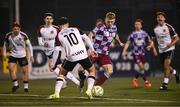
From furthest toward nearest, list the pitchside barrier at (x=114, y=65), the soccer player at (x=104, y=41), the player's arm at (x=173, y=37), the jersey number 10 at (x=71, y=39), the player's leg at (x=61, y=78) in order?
1. the pitchside barrier at (x=114, y=65)
2. the player's arm at (x=173, y=37)
3. the soccer player at (x=104, y=41)
4. the player's leg at (x=61, y=78)
5. the jersey number 10 at (x=71, y=39)

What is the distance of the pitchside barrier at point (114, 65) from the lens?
88.1ft

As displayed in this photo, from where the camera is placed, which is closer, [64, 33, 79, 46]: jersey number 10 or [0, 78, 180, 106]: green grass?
[0, 78, 180, 106]: green grass

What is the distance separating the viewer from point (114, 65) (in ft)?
91.0

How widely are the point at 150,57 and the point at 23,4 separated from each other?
24.4 feet

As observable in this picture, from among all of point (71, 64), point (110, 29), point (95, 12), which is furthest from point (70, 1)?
point (71, 64)

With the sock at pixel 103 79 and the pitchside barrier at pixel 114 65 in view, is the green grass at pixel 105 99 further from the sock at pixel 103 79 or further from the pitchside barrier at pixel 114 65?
the pitchside barrier at pixel 114 65

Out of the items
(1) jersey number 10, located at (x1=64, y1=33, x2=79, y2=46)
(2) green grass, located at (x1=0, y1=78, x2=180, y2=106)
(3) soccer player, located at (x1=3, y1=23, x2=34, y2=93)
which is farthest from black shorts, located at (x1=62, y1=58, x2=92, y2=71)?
(3) soccer player, located at (x1=3, y1=23, x2=34, y2=93)

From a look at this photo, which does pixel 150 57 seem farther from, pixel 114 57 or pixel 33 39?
pixel 33 39

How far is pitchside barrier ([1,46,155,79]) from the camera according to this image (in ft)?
88.1

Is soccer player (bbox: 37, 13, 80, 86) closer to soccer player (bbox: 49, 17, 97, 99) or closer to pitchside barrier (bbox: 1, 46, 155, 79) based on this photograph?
soccer player (bbox: 49, 17, 97, 99)

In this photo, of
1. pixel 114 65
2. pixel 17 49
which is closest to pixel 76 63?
pixel 17 49

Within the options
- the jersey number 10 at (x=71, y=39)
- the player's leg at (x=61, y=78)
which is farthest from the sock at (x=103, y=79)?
the jersey number 10 at (x=71, y=39)

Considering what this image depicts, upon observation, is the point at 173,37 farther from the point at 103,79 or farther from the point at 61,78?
the point at 61,78

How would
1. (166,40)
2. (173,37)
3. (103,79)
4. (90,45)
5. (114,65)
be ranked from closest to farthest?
1. (90,45)
2. (103,79)
3. (173,37)
4. (166,40)
5. (114,65)
